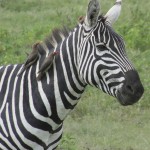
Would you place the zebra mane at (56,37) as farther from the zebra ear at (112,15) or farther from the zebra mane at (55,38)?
the zebra ear at (112,15)

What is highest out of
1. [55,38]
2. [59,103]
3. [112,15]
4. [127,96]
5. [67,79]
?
[55,38]

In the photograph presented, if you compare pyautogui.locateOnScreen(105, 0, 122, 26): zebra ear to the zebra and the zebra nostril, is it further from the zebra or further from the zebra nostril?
the zebra nostril

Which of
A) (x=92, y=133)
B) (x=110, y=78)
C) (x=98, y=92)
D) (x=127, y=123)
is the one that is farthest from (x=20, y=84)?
(x=98, y=92)

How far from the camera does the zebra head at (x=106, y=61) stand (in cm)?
458

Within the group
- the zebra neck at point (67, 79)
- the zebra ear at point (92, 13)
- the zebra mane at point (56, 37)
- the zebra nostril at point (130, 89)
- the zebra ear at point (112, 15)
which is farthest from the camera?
the zebra mane at point (56, 37)

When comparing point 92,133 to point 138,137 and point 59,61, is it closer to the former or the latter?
point 138,137

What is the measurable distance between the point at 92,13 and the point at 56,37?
0.64m

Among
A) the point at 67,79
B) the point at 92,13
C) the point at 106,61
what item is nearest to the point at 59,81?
the point at 67,79

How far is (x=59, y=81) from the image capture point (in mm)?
5066

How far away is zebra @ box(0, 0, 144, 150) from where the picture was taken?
15.5ft

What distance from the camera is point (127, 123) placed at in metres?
8.97

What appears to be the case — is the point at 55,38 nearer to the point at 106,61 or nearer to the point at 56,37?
the point at 56,37

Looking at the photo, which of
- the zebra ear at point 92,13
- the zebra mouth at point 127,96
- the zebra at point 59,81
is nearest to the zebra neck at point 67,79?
the zebra at point 59,81

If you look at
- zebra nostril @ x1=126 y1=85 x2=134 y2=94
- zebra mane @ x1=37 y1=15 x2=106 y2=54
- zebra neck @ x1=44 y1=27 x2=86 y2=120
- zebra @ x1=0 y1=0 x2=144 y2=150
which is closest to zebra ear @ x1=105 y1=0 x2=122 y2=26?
zebra @ x1=0 y1=0 x2=144 y2=150
